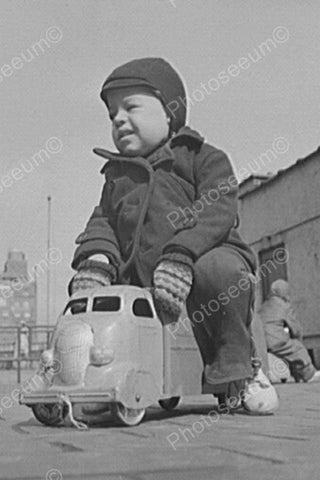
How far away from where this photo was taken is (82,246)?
3.76 metres

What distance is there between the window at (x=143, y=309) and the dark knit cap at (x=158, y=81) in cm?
98

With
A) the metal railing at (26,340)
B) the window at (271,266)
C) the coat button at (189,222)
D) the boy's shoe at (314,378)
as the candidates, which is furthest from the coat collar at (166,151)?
the window at (271,266)

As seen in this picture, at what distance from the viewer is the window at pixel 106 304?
330 cm

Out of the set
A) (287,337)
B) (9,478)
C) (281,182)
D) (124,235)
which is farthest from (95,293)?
(281,182)

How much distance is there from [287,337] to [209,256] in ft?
16.5

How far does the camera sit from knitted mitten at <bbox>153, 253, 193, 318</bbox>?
330cm

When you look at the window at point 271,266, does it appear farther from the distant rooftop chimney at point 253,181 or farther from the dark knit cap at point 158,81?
the dark knit cap at point 158,81

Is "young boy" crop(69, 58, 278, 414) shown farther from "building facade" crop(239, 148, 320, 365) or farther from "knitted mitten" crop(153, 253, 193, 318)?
"building facade" crop(239, 148, 320, 365)

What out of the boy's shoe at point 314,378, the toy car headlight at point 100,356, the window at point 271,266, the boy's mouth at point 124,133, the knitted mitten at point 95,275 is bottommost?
the boy's shoe at point 314,378

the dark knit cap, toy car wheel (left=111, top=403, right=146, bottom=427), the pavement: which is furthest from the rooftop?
toy car wheel (left=111, top=403, right=146, bottom=427)

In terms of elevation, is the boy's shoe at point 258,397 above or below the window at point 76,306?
below

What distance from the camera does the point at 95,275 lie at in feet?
11.8

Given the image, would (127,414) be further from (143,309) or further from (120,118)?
(120,118)

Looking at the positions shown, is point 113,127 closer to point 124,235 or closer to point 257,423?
point 124,235
